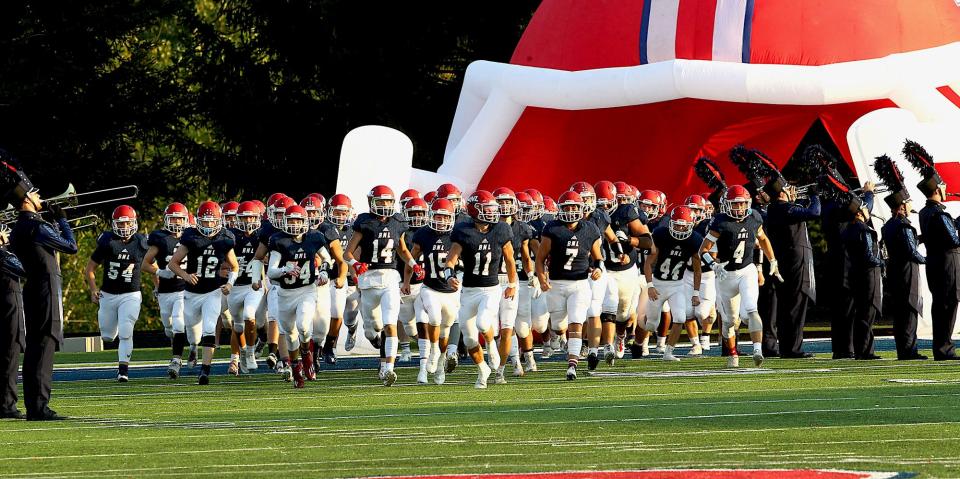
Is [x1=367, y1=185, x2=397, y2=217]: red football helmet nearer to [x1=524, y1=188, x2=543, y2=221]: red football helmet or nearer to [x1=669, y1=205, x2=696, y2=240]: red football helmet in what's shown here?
[x1=524, y1=188, x2=543, y2=221]: red football helmet

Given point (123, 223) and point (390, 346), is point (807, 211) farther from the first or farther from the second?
point (123, 223)

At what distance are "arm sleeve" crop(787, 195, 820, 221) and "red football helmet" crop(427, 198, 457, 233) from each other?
14.5 feet

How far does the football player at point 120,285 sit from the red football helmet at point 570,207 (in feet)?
15.8

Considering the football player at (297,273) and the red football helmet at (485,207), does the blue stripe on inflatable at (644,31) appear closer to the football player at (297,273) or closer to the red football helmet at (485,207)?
the football player at (297,273)

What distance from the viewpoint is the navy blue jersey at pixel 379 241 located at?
16969 millimetres

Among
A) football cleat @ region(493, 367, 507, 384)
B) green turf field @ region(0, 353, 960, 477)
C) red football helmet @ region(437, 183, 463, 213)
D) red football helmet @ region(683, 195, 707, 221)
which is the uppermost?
red football helmet @ region(683, 195, 707, 221)

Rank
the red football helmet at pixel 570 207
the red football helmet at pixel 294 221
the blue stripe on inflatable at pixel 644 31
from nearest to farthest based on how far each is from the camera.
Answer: the red football helmet at pixel 570 207 < the red football helmet at pixel 294 221 < the blue stripe on inflatable at pixel 644 31

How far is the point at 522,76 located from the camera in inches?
1054

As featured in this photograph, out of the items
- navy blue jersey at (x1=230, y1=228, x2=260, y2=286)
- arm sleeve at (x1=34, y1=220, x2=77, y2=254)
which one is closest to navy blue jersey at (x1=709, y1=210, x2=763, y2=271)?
navy blue jersey at (x1=230, y1=228, x2=260, y2=286)

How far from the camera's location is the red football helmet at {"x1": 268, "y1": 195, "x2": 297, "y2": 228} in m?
17.8

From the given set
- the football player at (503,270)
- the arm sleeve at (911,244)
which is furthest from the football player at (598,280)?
the arm sleeve at (911,244)

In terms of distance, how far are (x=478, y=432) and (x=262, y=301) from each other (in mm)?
7816

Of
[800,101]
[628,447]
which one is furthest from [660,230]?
[628,447]

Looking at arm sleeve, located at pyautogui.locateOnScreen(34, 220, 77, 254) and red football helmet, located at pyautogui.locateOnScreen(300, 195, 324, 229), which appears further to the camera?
red football helmet, located at pyautogui.locateOnScreen(300, 195, 324, 229)
